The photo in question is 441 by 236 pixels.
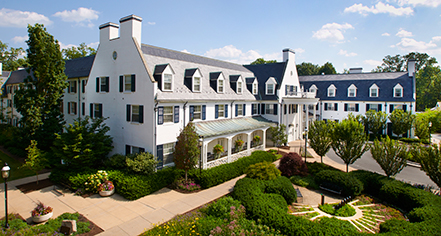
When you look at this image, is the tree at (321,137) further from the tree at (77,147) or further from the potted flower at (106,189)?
the tree at (77,147)

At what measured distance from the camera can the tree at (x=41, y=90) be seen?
2234cm

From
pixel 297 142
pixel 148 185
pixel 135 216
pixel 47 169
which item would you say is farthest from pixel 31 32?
pixel 297 142

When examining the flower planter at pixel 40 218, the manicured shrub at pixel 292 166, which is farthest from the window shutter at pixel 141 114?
the manicured shrub at pixel 292 166

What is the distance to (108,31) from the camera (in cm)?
2250

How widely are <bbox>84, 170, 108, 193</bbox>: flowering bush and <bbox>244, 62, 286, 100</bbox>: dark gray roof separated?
2236 cm

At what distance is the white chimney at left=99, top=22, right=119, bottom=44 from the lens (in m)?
22.5

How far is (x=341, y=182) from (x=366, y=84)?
3395 cm

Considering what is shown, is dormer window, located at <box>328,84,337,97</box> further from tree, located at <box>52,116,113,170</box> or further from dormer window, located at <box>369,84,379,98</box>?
tree, located at <box>52,116,113,170</box>

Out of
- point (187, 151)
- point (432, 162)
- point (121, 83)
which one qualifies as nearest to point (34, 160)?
point (121, 83)

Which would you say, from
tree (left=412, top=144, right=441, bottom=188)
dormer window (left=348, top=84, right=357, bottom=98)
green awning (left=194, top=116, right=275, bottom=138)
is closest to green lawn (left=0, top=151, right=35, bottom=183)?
green awning (left=194, top=116, right=275, bottom=138)

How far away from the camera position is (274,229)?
1153cm

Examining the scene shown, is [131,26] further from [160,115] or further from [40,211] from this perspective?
[40,211]

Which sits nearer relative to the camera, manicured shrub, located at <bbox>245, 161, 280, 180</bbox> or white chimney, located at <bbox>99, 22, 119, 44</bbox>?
manicured shrub, located at <bbox>245, 161, 280, 180</bbox>

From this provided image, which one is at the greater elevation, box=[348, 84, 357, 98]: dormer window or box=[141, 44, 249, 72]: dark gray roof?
box=[141, 44, 249, 72]: dark gray roof
